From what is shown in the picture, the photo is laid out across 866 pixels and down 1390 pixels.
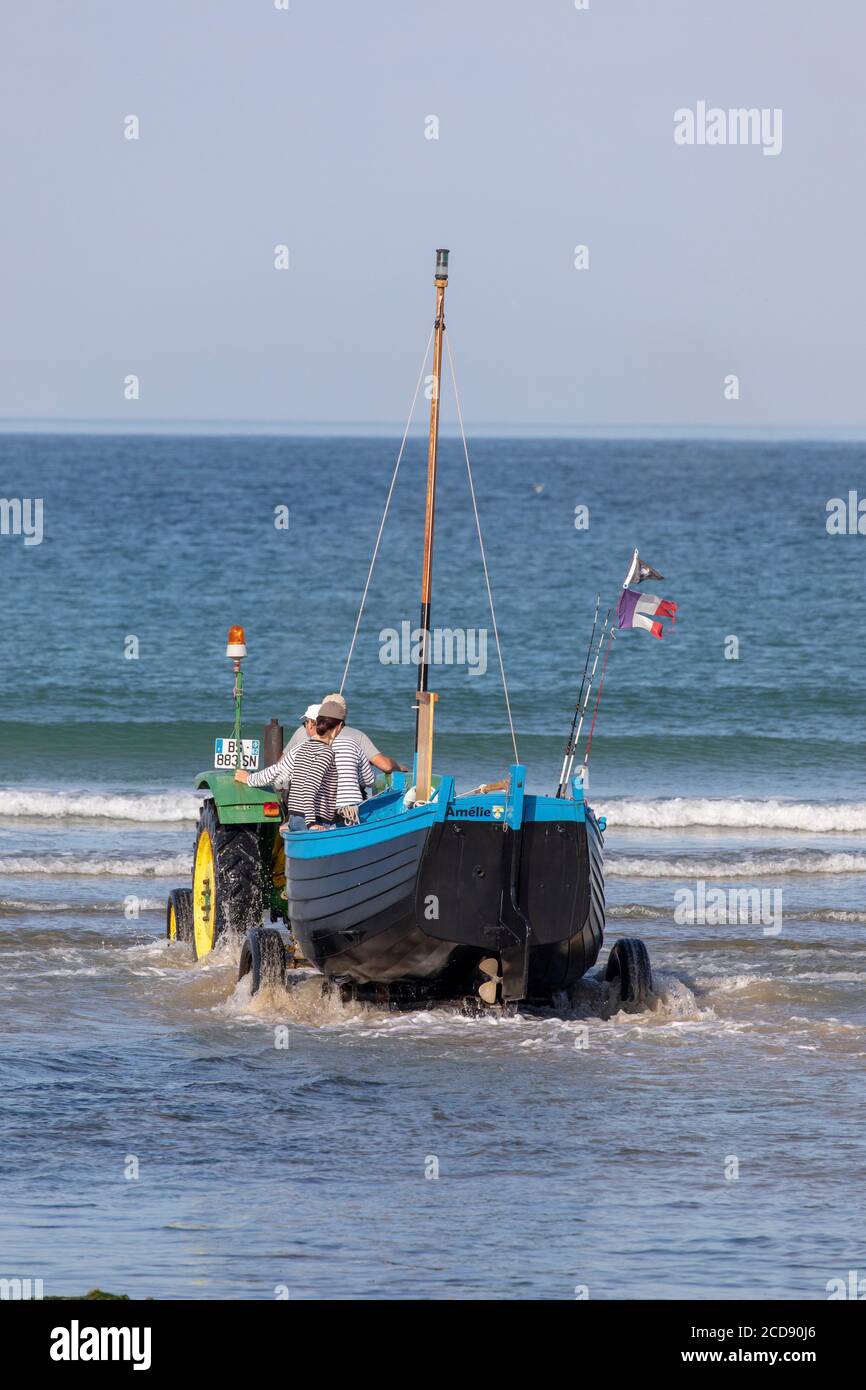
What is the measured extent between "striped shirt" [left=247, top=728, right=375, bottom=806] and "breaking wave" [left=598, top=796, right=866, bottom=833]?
26.1 ft

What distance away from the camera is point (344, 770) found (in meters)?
10.7

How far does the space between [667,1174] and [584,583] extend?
3483 cm

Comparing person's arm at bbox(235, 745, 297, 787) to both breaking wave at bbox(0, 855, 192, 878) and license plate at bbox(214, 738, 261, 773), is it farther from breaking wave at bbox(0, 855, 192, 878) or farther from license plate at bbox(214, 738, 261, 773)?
breaking wave at bbox(0, 855, 192, 878)

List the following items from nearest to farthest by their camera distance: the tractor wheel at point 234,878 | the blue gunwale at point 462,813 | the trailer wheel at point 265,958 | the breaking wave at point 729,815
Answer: the blue gunwale at point 462,813
the trailer wheel at point 265,958
the tractor wheel at point 234,878
the breaking wave at point 729,815

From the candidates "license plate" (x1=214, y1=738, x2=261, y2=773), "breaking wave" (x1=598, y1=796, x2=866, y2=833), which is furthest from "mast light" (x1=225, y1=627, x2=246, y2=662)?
"breaking wave" (x1=598, y1=796, x2=866, y2=833)

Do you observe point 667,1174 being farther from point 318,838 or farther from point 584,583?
Result: point 584,583

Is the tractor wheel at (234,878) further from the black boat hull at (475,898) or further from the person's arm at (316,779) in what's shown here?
the black boat hull at (475,898)

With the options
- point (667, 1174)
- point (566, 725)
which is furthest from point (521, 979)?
point (566, 725)

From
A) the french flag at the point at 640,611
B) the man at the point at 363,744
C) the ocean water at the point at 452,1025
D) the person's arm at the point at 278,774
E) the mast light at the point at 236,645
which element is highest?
the french flag at the point at 640,611

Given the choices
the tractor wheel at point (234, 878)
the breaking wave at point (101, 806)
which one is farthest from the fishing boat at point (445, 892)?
the breaking wave at point (101, 806)

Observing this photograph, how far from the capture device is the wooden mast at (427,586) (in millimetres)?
9844

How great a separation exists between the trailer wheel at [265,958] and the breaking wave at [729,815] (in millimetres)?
8191

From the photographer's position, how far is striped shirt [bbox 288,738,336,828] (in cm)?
1075
